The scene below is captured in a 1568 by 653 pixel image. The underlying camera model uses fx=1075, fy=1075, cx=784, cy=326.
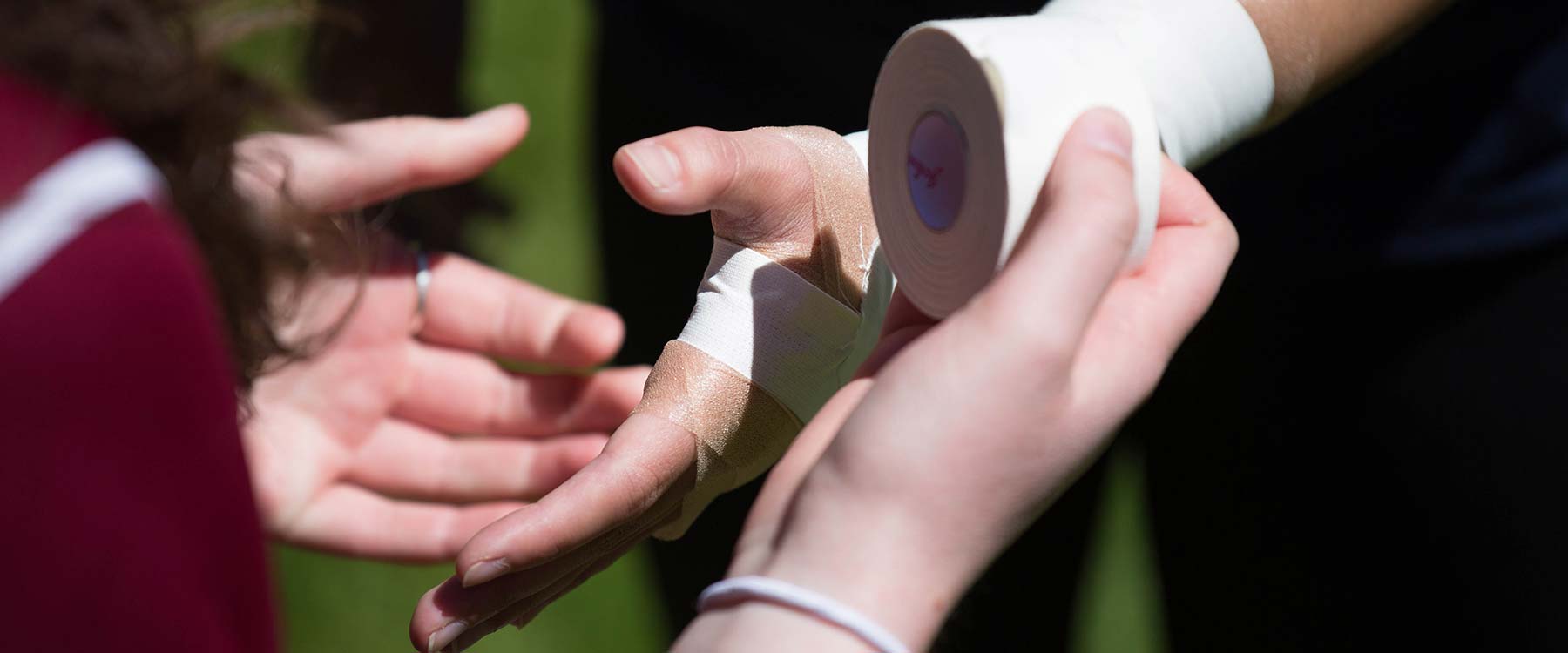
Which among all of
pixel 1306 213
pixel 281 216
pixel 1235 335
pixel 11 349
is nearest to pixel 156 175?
pixel 11 349

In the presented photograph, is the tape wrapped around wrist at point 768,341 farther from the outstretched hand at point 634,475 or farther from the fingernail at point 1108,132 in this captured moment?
the fingernail at point 1108,132

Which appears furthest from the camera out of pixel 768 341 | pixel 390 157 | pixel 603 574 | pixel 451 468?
pixel 603 574

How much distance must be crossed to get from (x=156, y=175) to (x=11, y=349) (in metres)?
0.14

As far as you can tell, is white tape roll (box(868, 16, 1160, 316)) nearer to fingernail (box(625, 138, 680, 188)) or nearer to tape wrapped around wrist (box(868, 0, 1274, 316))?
tape wrapped around wrist (box(868, 0, 1274, 316))

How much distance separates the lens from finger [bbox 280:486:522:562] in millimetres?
1314

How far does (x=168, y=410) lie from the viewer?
0.50m

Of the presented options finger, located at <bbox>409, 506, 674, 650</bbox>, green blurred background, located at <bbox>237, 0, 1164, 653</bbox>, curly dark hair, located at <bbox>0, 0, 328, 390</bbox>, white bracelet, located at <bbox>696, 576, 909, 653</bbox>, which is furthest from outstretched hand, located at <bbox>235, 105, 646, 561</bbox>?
white bracelet, located at <bbox>696, 576, 909, 653</bbox>

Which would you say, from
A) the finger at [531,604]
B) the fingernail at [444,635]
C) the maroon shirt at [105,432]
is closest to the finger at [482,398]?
the finger at [531,604]

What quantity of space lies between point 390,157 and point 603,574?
2.49ft

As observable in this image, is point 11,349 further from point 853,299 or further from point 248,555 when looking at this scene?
point 853,299

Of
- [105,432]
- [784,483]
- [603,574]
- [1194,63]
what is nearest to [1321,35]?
[1194,63]

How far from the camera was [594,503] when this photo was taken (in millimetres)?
857

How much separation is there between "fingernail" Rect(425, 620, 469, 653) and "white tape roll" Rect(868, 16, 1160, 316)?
1.48ft

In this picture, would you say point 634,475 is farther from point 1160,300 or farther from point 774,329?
point 1160,300
